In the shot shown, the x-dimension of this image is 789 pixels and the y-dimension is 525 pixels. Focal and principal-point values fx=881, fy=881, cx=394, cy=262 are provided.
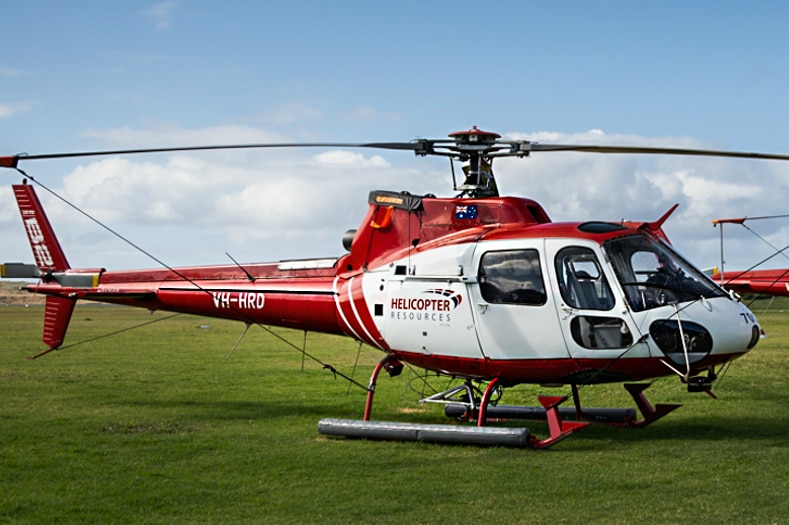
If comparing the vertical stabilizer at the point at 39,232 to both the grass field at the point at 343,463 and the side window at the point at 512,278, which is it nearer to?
the grass field at the point at 343,463

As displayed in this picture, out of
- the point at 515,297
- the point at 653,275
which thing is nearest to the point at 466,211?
the point at 515,297

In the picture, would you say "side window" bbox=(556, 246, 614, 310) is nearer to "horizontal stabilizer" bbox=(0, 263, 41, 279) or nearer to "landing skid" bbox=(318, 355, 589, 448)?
"landing skid" bbox=(318, 355, 589, 448)

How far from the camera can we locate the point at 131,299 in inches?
Result: 590

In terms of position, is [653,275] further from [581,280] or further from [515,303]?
[515,303]

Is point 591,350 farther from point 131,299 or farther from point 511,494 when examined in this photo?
point 131,299

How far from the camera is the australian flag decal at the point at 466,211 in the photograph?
11.8m

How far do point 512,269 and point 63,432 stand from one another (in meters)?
6.44

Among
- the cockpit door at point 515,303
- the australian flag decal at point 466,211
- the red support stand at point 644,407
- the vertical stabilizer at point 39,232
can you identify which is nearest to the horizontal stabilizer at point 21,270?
the vertical stabilizer at point 39,232

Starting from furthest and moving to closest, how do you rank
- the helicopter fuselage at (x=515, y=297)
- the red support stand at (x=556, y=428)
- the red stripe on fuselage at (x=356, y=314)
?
the red stripe on fuselage at (x=356, y=314) → the red support stand at (x=556, y=428) → the helicopter fuselage at (x=515, y=297)

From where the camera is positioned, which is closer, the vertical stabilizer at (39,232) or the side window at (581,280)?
the side window at (581,280)

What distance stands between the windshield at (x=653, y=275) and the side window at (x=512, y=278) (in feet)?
2.98

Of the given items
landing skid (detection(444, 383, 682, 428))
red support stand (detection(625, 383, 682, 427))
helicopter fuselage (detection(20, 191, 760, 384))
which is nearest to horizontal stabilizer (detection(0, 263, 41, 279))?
helicopter fuselage (detection(20, 191, 760, 384))

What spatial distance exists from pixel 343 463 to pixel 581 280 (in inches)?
140

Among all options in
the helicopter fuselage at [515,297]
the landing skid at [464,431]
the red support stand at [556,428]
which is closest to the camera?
the helicopter fuselage at [515,297]
